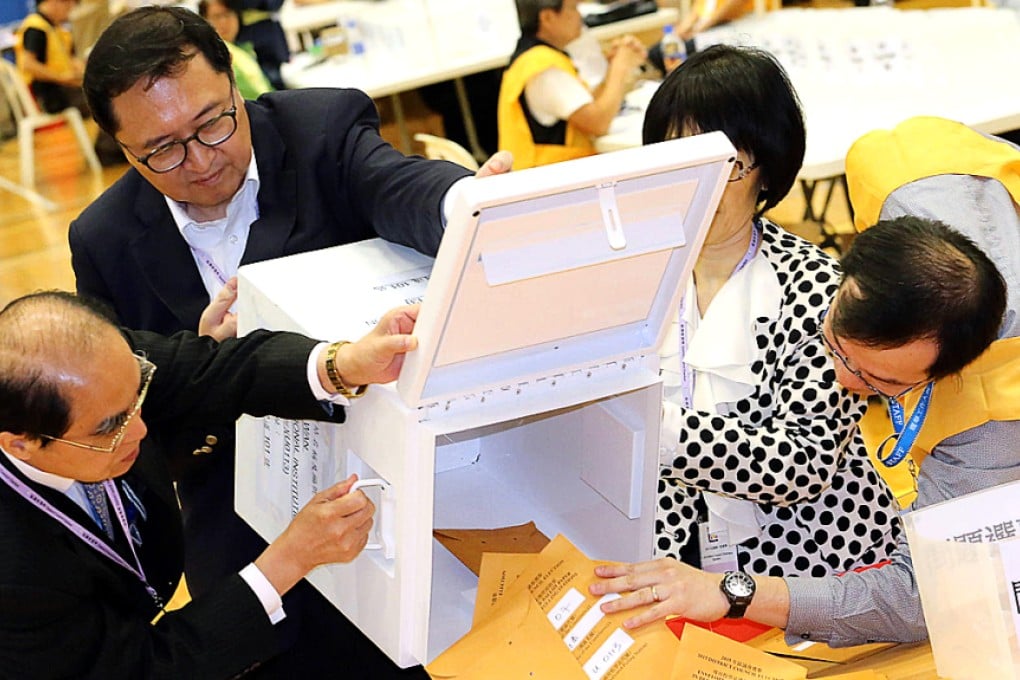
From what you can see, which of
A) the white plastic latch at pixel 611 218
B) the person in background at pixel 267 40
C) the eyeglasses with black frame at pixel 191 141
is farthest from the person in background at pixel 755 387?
the person in background at pixel 267 40

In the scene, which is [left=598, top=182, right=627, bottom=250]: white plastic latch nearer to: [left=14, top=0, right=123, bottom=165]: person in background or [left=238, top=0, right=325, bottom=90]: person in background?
[left=238, top=0, right=325, bottom=90]: person in background

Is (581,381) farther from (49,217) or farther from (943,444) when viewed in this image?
(49,217)

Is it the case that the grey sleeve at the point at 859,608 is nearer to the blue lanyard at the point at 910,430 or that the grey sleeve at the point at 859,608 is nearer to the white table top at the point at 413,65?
the blue lanyard at the point at 910,430

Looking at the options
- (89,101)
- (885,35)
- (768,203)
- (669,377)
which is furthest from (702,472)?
(885,35)

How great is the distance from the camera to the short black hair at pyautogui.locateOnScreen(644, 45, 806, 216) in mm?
1811

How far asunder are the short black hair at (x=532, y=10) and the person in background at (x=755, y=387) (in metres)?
2.42

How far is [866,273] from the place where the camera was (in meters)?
1.46

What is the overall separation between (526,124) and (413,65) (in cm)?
145

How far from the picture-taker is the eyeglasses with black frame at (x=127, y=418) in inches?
56.4

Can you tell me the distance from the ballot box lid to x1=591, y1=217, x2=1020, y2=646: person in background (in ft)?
0.87

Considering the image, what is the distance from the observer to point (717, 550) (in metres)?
1.92

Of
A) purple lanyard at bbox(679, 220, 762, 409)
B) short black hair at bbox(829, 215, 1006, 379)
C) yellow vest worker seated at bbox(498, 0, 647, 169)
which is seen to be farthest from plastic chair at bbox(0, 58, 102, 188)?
short black hair at bbox(829, 215, 1006, 379)

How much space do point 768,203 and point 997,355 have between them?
1.70ft

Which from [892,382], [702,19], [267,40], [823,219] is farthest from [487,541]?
[267,40]
